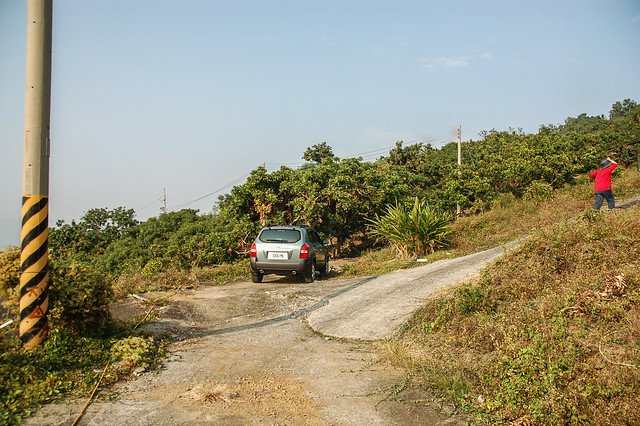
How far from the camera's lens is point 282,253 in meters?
13.2

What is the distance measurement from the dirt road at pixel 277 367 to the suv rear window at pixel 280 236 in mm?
2507

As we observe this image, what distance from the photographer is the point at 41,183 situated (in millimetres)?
6320

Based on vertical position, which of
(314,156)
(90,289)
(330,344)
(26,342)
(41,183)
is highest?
(314,156)

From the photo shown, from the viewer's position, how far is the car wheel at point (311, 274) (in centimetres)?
1343

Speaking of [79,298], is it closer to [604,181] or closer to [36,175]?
[36,175]

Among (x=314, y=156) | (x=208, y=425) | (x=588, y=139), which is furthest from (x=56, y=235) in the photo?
(x=588, y=139)

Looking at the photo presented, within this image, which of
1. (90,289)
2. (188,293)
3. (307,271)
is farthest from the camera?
(307,271)

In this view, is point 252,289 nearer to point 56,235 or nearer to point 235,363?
point 235,363

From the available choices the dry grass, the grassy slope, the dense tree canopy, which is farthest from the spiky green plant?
the grassy slope

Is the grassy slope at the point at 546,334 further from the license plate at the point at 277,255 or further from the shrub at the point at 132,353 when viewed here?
the license plate at the point at 277,255

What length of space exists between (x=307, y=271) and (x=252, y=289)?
1.66m

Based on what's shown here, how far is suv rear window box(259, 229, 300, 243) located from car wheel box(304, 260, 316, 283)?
0.87 meters

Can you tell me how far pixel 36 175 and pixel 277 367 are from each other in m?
3.81

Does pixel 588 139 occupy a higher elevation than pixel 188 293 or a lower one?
higher
